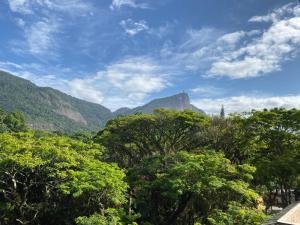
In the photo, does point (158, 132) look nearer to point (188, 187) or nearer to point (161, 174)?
point (161, 174)

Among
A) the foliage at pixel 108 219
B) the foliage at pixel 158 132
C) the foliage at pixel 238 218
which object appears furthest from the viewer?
the foliage at pixel 158 132

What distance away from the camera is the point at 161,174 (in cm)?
2056

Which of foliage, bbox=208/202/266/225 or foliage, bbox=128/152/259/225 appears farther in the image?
foliage, bbox=128/152/259/225

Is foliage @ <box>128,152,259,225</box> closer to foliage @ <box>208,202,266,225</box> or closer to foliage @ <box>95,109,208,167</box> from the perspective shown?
foliage @ <box>208,202,266,225</box>

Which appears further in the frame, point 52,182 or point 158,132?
point 158,132

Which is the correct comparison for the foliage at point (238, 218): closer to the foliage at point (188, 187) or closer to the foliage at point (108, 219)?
the foliage at point (188, 187)

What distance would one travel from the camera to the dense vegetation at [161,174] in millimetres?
17891

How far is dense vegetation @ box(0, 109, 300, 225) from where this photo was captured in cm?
1789

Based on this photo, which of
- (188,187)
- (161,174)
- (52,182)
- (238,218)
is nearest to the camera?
(238,218)

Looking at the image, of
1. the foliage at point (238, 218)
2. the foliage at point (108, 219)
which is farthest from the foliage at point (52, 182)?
the foliage at point (238, 218)

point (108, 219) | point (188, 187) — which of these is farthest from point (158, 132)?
point (108, 219)

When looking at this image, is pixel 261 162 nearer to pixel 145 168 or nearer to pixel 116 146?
pixel 145 168

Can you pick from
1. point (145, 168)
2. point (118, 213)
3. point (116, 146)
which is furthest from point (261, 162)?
point (116, 146)

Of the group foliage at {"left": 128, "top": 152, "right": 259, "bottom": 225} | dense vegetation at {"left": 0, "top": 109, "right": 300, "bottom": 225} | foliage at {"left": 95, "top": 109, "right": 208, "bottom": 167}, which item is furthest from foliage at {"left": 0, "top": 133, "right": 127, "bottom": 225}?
foliage at {"left": 95, "top": 109, "right": 208, "bottom": 167}
